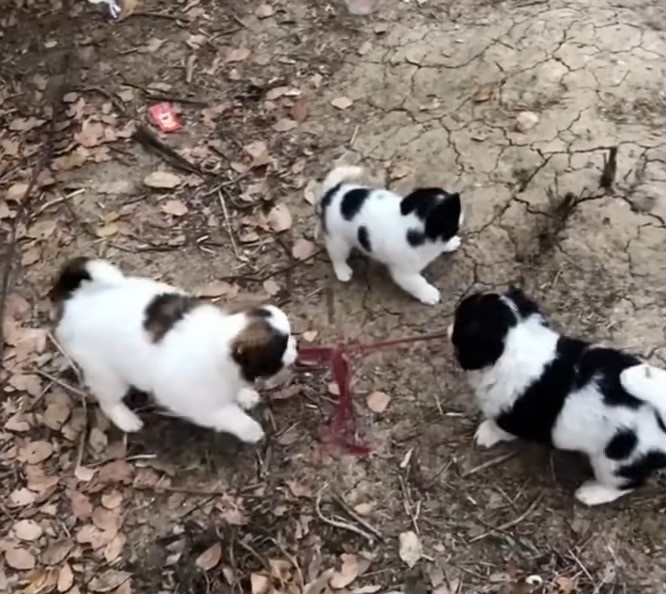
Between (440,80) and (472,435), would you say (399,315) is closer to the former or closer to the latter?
(472,435)

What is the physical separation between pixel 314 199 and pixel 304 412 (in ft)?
3.18

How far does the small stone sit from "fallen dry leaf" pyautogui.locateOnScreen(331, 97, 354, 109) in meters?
0.73

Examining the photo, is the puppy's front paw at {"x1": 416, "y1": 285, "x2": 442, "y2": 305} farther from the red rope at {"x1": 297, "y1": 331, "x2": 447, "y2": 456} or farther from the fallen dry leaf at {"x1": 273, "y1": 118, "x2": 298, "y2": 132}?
the fallen dry leaf at {"x1": 273, "y1": 118, "x2": 298, "y2": 132}

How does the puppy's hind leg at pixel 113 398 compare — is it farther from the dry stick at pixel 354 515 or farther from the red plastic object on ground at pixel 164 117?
the red plastic object on ground at pixel 164 117

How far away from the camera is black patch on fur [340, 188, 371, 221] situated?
3.90m

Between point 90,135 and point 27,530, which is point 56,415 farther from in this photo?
point 90,135

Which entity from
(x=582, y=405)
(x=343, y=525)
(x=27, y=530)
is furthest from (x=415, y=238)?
(x=27, y=530)

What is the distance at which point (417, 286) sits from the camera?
13.2 ft

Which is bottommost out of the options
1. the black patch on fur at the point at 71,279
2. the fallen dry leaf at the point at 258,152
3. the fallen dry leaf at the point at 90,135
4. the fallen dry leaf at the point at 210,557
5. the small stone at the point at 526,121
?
the fallen dry leaf at the point at 210,557

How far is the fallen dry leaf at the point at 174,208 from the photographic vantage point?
4.52 meters

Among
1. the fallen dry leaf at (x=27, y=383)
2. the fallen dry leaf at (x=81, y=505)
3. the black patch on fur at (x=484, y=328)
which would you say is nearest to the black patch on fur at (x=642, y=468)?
the black patch on fur at (x=484, y=328)

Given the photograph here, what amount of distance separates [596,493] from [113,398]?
1.63m

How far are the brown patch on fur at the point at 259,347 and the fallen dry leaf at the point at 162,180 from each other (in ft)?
4.52

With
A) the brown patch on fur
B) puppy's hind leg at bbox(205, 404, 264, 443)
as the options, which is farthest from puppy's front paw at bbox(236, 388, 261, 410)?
the brown patch on fur
